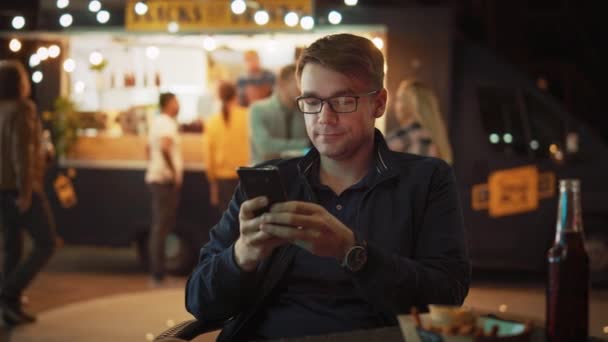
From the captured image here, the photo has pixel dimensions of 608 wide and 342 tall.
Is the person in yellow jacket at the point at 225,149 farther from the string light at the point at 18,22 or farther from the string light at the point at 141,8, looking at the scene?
the string light at the point at 18,22

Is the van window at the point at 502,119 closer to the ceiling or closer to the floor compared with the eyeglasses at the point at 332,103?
closer to the floor

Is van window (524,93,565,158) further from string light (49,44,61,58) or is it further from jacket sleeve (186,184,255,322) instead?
jacket sleeve (186,184,255,322)

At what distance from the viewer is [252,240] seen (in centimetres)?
271

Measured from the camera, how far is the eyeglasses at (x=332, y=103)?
3.12m

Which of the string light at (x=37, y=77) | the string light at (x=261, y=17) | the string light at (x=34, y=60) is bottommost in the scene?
the string light at (x=37, y=77)

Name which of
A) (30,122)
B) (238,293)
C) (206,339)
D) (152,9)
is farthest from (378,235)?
(152,9)

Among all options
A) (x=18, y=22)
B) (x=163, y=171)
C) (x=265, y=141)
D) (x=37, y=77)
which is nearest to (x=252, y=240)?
(x=265, y=141)

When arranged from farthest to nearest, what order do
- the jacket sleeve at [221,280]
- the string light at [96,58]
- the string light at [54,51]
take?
1. the string light at [96,58]
2. the string light at [54,51]
3. the jacket sleeve at [221,280]

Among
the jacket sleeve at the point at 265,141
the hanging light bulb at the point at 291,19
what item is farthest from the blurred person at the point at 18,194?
the hanging light bulb at the point at 291,19

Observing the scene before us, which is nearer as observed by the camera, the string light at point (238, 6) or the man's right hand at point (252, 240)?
the man's right hand at point (252, 240)

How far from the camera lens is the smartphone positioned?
2.53 m

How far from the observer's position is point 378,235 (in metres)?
3.12

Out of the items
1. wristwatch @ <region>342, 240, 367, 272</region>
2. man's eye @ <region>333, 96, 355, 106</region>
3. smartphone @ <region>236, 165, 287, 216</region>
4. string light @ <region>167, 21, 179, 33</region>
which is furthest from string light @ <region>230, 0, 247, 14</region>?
smartphone @ <region>236, 165, 287, 216</region>

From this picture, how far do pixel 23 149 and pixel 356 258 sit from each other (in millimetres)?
5284
